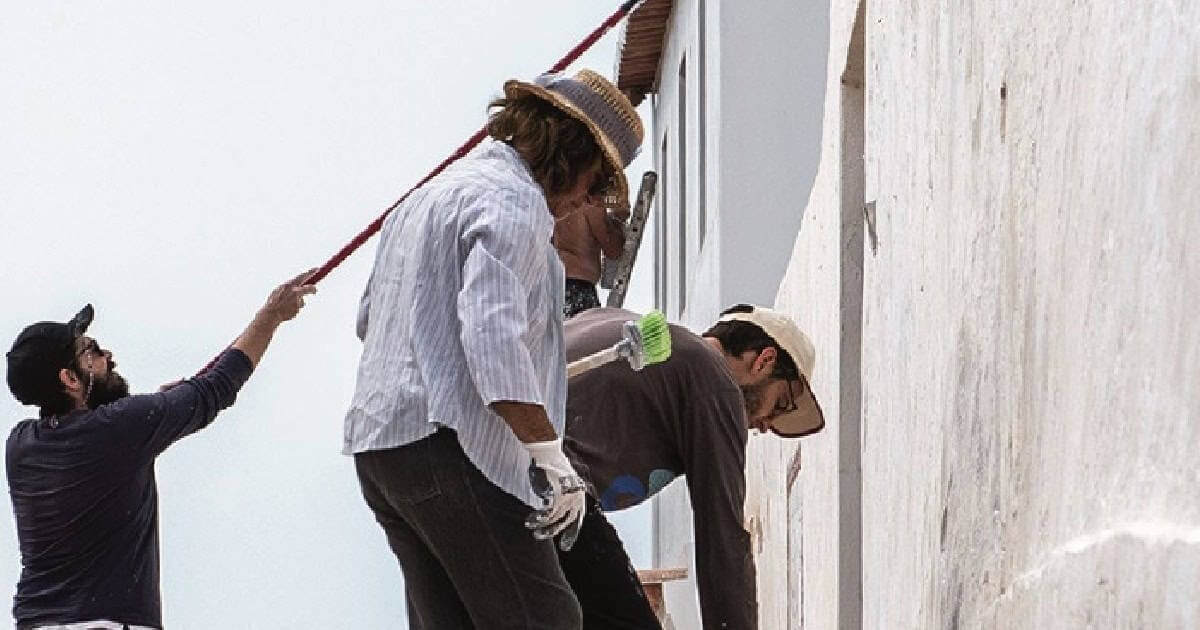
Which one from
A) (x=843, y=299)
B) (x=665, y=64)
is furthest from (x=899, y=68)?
(x=665, y=64)

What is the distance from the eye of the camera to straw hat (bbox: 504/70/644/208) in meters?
4.29

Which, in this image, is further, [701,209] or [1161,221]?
[701,209]

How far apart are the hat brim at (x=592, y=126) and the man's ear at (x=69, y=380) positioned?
213 cm

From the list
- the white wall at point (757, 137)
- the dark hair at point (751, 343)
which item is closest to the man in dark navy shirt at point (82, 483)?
the dark hair at point (751, 343)

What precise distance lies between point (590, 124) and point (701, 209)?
27.6 ft

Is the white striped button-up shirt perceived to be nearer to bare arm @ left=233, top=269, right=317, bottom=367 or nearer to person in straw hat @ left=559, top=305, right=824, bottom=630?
person in straw hat @ left=559, top=305, right=824, bottom=630

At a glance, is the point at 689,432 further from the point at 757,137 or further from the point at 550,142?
the point at 757,137

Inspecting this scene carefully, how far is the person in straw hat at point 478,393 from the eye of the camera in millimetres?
3938

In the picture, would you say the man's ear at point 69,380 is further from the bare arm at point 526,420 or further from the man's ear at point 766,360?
the bare arm at point 526,420

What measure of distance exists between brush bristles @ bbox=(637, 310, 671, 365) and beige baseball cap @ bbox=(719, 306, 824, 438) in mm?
478

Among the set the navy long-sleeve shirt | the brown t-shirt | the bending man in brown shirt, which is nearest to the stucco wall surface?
the brown t-shirt

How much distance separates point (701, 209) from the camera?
12.7m

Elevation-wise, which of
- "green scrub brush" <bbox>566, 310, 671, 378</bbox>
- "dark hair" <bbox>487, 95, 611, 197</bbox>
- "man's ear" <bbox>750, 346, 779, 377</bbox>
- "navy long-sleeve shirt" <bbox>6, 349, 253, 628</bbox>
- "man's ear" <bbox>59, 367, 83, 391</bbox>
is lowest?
"navy long-sleeve shirt" <bbox>6, 349, 253, 628</bbox>

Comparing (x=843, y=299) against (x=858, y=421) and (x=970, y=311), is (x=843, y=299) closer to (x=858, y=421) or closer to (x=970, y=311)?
(x=858, y=421)
